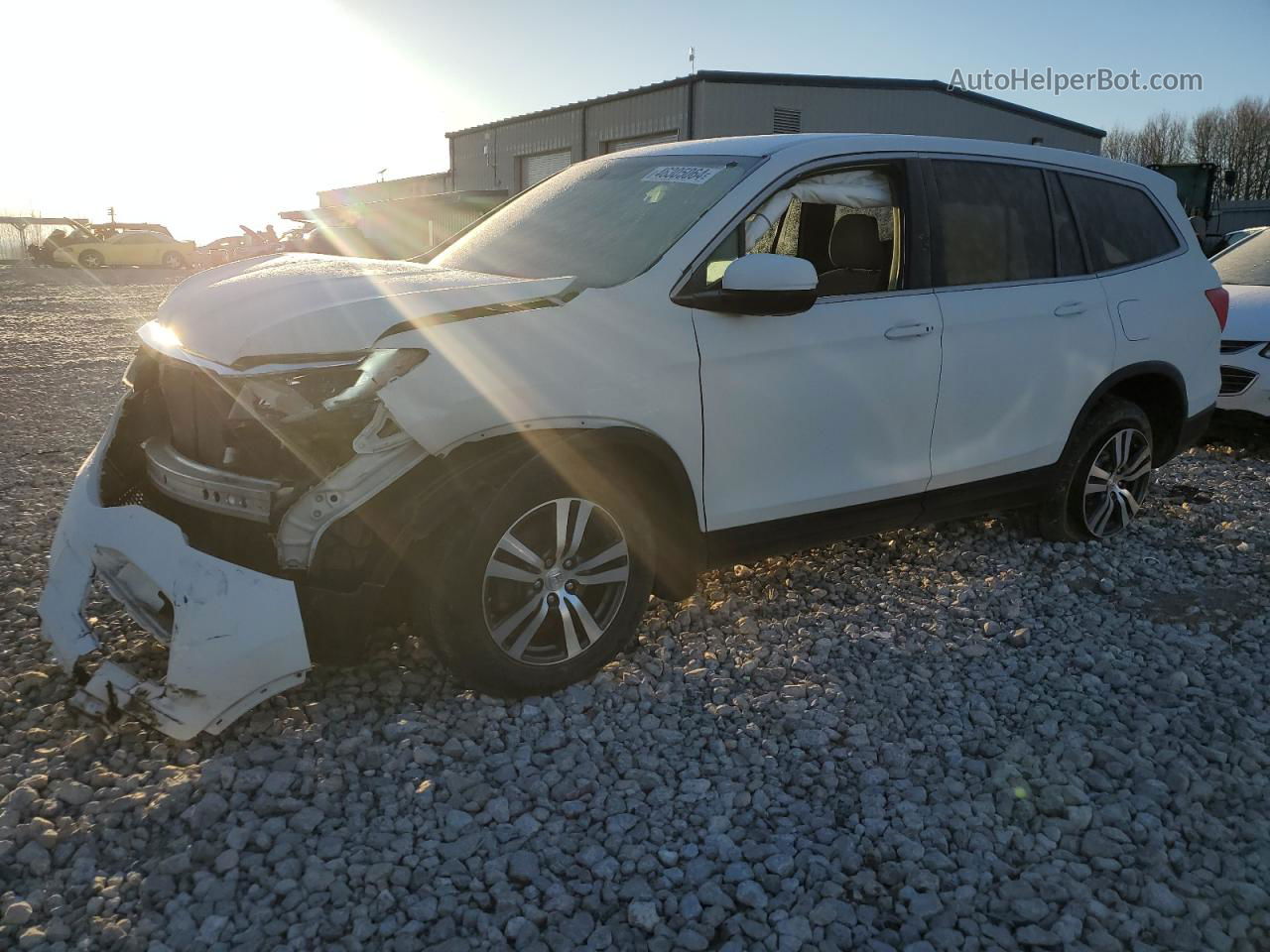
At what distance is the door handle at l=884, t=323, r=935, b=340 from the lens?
3748 mm

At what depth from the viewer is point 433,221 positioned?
23656 mm

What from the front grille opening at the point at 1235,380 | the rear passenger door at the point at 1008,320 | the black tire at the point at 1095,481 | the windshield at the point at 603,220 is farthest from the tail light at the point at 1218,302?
the windshield at the point at 603,220

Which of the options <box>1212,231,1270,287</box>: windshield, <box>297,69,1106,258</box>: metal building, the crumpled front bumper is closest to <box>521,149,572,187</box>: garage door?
<box>297,69,1106,258</box>: metal building

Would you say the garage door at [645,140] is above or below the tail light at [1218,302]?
above

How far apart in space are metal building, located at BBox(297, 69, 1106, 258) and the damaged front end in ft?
59.0

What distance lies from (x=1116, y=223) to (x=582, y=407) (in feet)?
10.6

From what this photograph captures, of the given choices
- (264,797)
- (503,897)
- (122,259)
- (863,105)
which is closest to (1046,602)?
(503,897)

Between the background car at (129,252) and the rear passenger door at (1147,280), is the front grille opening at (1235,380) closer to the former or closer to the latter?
the rear passenger door at (1147,280)

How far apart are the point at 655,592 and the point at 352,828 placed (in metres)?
1.39

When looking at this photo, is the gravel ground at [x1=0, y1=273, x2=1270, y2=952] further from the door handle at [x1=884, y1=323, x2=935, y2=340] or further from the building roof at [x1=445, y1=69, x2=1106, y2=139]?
the building roof at [x1=445, y1=69, x2=1106, y2=139]

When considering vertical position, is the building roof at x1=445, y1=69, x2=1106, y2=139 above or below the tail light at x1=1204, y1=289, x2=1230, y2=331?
above

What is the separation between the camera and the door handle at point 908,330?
3748mm

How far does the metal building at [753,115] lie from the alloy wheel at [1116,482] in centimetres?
1796

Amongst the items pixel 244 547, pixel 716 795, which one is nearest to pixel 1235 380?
pixel 716 795
